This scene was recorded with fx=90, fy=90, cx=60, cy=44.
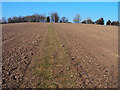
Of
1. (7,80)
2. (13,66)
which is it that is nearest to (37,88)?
(7,80)

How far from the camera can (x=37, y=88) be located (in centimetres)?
333

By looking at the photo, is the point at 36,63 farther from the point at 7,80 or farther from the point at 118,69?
the point at 118,69

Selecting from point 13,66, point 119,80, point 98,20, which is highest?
point 98,20

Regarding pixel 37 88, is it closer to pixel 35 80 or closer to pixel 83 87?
pixel 35 80

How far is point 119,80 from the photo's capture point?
4.23 m

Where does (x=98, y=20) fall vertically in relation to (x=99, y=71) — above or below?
above

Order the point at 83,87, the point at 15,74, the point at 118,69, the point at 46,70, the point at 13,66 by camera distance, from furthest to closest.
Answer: the point at 118,69 < the point at 13,66 < the point at 46,70 < the point at 15,74 < the point at 83,87

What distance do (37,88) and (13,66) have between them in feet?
6.96

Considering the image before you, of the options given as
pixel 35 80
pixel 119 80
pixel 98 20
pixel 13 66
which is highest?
pixel 98 20

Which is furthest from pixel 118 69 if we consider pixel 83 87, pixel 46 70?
pixel 46 70

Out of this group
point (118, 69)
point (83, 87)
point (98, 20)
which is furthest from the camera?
point (98, 20)

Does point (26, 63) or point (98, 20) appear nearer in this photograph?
point (26, 63)

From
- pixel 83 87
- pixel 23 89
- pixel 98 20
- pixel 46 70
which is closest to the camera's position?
pixel 23 89

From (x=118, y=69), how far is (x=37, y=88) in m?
4.64
